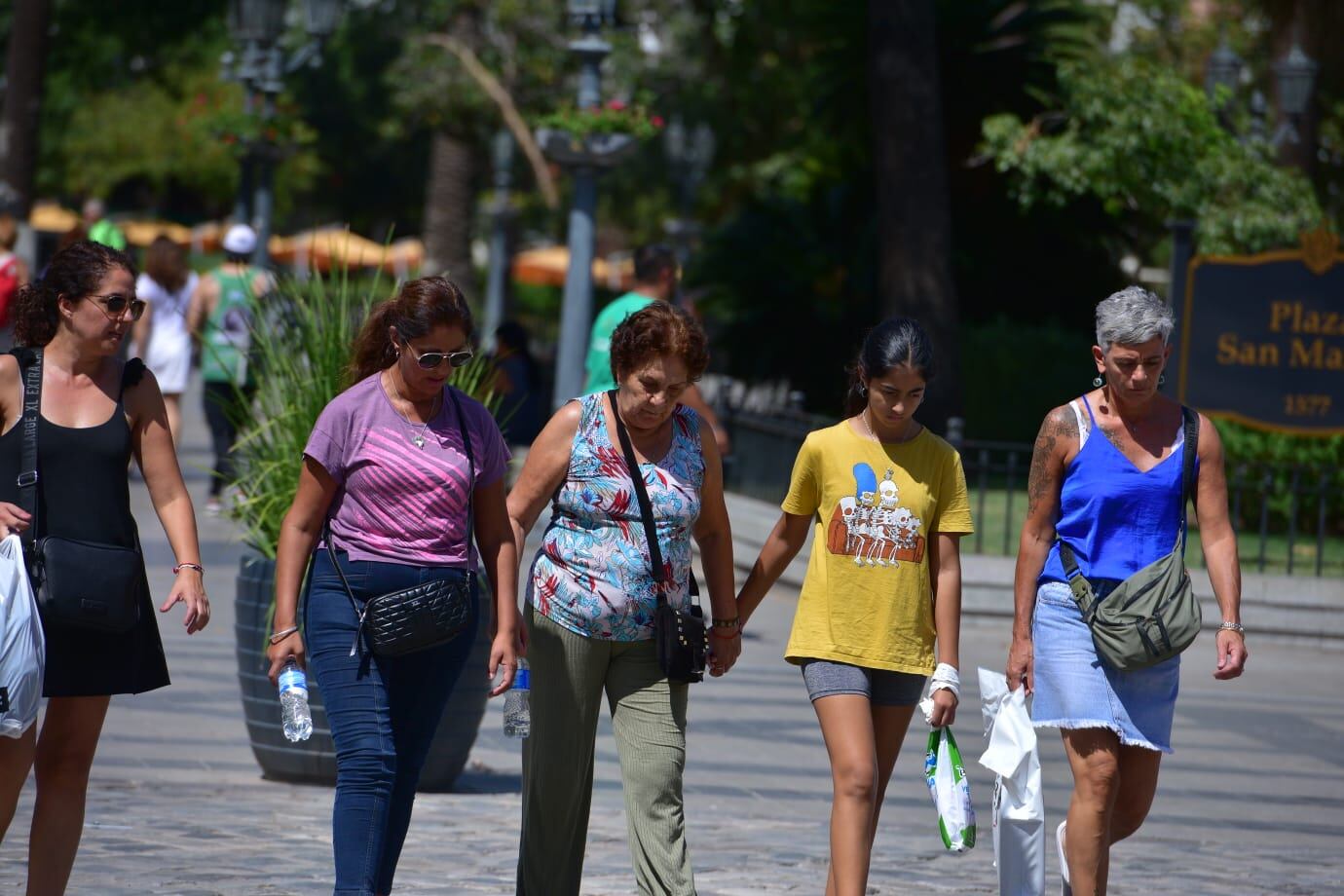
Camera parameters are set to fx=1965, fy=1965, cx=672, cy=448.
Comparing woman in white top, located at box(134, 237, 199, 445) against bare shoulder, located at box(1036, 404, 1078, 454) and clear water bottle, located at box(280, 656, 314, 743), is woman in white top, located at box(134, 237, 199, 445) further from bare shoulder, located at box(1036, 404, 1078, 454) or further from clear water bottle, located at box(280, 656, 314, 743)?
bare shoulder, located at box(1036, 404, 1078, 454)

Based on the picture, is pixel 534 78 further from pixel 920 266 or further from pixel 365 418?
pixel 365 418

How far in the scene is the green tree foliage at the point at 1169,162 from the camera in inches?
614

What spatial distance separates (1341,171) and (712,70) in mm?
10443

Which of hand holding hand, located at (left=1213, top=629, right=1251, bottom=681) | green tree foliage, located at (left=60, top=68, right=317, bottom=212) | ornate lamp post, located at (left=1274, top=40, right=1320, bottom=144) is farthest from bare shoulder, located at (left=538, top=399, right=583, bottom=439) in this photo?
green tree foliage, located at (left=60, top=68, right=317, bottom=212)

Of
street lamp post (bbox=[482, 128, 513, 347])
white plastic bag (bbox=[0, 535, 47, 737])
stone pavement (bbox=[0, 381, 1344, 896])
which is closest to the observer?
white plastic bag (bbox=[0, 535, 47, 737])

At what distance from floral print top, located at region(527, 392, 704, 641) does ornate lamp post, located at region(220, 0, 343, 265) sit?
12.7 m

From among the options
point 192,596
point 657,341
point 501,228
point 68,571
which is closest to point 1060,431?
point 657,341

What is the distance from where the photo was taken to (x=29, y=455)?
173 inches

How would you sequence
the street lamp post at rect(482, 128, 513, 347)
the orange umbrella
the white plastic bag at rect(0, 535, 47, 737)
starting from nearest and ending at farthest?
1. the white plastic bag at rect(0, 535, 47, 737)
2. the street lamp post at rect(482, 128, 513, 347)
3. the orange umbrella

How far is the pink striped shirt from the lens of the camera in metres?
4.65

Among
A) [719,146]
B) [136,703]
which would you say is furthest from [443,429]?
[719,146]

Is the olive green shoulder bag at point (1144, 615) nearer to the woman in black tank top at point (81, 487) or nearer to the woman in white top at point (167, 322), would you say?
the woman in black tank top at point (81, 487)

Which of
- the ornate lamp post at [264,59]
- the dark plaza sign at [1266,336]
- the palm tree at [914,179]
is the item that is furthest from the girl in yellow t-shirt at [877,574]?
the ornate lamp post at [264,59]

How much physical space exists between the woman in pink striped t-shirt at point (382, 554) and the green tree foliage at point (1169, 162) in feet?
38.9
